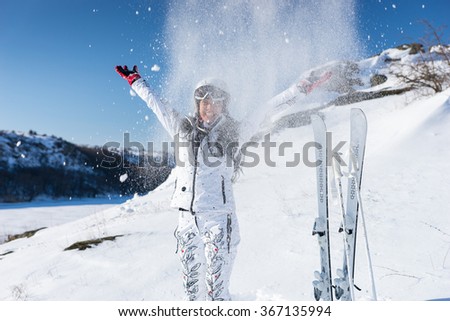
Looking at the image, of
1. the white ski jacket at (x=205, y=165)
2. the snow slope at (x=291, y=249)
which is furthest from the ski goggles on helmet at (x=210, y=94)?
the snow slope at (x=291, y=249)

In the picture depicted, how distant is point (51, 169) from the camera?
161ft

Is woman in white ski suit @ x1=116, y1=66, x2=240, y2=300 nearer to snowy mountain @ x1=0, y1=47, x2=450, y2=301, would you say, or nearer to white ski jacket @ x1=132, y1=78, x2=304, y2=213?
white ski jacket @ x1=132, y1=78, x2=304, y2=213

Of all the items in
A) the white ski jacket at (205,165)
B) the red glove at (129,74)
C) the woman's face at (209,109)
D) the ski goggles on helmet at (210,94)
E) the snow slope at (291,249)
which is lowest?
the snow slope at (291,249)

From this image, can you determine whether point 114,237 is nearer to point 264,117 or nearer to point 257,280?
point 257,280

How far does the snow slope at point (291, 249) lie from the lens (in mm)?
3385

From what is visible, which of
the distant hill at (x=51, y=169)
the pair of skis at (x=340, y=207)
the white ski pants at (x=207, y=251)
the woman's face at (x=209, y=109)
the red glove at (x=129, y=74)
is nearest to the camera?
the white ski pants at (x=207, y=251)

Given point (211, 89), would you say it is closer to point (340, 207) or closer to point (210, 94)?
point (210, 94)

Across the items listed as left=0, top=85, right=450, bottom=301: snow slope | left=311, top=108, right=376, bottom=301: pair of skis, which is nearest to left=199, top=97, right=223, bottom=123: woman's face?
left=311, top=108, right=376, bottom=301: pair of skis

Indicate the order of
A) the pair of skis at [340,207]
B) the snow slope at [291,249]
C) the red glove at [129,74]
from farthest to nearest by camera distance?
the snow slope at [291,249]
the red glove at [129,74]
the pair of skis at [340,207]

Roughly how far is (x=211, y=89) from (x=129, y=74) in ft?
2.94

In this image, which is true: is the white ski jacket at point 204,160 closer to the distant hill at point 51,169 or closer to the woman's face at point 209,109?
the woman's face at point 209,109

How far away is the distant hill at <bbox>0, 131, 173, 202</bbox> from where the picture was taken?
4291 centimetres
